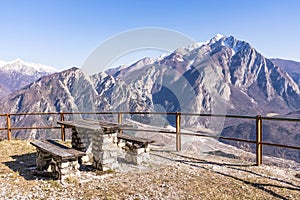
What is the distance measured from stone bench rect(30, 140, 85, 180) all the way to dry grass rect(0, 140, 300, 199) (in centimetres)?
22

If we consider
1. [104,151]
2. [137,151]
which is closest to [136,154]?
[137,151]

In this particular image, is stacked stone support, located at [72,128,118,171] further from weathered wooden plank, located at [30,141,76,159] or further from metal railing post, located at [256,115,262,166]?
metal railing post, located at [256,115,262,166]

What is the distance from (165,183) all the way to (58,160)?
8.27ft

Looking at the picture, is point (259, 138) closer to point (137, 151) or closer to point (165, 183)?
point (165, 183)

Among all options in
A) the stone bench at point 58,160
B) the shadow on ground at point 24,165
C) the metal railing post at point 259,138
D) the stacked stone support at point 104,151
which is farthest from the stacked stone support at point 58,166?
the metal railing post at point 259,138

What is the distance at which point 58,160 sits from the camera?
221 inches

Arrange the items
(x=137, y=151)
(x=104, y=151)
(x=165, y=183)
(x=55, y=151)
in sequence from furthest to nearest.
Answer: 1. (x=137, y=151)
2. (x=104, y=151)
3. (x=55, y=151)
4. (x=165, y=183)

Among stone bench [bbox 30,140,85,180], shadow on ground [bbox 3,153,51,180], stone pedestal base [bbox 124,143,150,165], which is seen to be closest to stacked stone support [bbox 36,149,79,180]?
stone bench [bbox 30,140,85,180]

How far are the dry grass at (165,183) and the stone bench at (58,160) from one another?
0.22m

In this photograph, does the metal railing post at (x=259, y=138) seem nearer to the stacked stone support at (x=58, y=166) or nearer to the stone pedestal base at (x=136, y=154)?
the stone pedestal base at (x=136, y=154)

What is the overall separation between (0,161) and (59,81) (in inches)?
6550

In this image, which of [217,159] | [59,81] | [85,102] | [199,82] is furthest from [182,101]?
[217,159]

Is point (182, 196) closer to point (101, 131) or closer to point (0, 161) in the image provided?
point (101, 131)

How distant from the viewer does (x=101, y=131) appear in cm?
638
